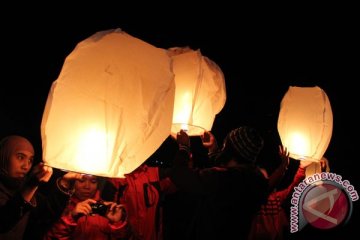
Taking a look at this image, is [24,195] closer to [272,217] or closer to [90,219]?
[90,219]

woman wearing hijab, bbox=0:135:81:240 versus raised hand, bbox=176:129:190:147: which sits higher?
raised hand, bbox=176:129:190:147

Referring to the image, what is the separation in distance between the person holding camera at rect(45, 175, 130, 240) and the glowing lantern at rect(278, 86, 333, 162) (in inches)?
95.9

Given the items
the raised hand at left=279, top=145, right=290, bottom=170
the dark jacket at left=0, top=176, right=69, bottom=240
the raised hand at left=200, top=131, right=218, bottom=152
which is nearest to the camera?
the dark jacket at left=0, top=176, right=69, bottom=240

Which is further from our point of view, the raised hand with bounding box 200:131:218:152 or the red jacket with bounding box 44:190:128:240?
the raised hand with bounding box 200:131:218:152

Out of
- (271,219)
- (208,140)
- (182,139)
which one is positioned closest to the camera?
(182,139)

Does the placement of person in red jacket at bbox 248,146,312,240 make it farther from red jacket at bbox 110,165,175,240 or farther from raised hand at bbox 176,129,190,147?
raised hand at bbox 176,129,190,147

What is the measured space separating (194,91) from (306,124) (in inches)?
72.3

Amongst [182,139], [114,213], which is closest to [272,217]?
[182,139]

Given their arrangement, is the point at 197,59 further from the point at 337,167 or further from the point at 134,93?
the point at 337,167

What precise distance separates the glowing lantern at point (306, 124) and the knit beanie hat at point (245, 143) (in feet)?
3.72

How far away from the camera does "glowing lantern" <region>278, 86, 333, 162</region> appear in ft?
12.3

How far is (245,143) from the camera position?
2766 millimetres

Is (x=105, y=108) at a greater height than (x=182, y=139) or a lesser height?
greater
